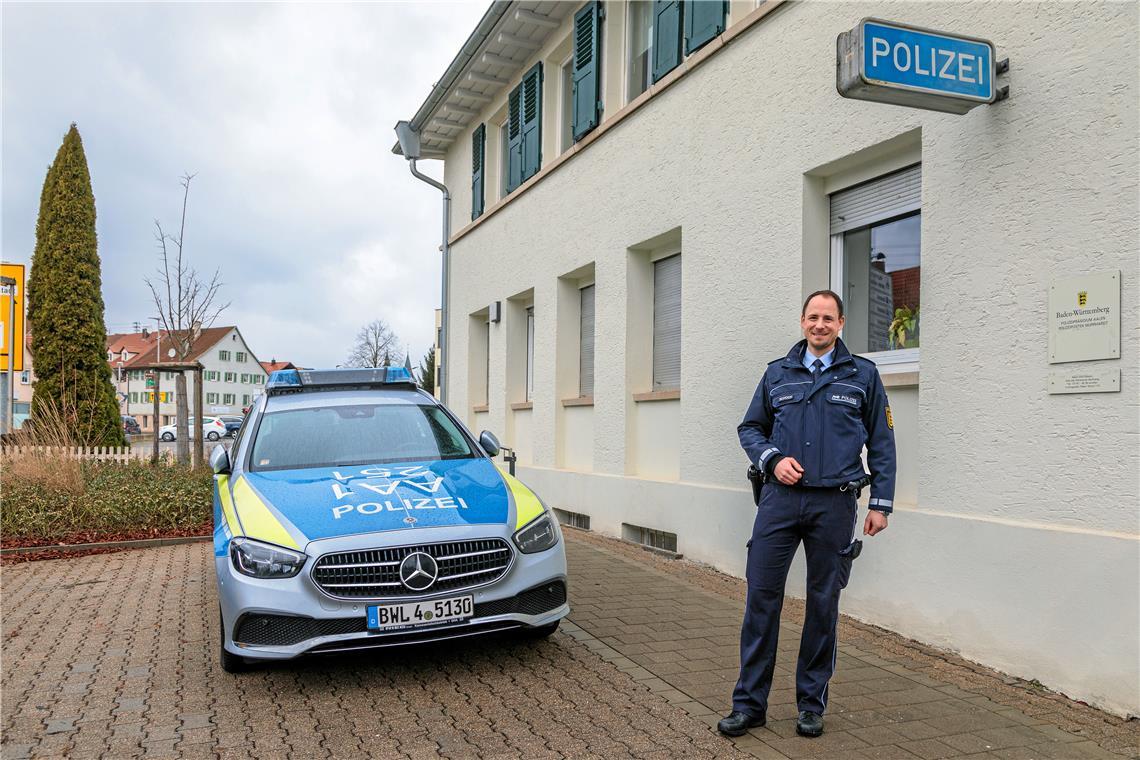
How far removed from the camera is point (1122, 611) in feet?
14.2

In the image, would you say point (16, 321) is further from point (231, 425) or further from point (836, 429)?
point (231, 425)

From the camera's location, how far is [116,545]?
9.87 meters

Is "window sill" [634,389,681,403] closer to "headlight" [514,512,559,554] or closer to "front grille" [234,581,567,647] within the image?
"headlight" [514,512,559,554]

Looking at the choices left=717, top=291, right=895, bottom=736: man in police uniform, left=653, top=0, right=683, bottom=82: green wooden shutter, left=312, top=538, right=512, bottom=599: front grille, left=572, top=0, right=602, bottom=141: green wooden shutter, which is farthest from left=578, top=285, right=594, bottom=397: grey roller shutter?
left=717, top=291, right=895, bottom=736: man in police uniform

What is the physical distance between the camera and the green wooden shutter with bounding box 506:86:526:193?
13812 mm

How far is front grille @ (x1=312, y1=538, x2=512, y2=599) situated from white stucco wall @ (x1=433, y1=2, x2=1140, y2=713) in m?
2.71

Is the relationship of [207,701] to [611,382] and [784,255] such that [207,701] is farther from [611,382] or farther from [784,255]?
[611,382]

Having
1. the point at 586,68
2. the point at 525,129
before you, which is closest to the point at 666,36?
the point at 586,68

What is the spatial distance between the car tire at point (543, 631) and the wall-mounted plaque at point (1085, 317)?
10.1 ft

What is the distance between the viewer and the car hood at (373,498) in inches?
191

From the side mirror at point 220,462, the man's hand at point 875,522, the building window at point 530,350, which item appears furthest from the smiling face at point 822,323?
the building window at point 530,350

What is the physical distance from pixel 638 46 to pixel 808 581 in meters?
8.03

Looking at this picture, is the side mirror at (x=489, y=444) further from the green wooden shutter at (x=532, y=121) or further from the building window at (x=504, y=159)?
the building window at (x=504, y=159)

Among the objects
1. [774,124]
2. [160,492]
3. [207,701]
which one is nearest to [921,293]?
[774,124]
